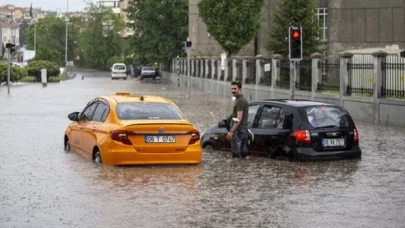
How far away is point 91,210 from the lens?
1174cm

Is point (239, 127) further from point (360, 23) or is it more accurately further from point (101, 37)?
point (101, 37)

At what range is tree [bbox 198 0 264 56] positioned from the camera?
61.2 metres

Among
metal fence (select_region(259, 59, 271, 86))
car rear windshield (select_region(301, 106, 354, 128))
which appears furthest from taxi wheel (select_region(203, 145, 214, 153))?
metal fence (select_region(259, 59, 271, 86))

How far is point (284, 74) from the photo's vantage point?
41.1 metres

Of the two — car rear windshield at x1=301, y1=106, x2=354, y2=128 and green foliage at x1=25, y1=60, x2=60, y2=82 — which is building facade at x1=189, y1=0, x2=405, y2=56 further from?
car rear windshield at x1=301, y1=106, x2=354, y2=128

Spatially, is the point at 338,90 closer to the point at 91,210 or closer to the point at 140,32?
the point at 91,210

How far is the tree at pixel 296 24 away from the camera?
161 feet

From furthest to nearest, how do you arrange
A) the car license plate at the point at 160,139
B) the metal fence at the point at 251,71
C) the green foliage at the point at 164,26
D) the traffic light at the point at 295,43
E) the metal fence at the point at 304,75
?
1. the green foliage at the point at 164,26
2. the metal fence at the point at 251,71
3. the metal fence at the point at 304,75
4. the traffic light at the point at 295,43
5. the car license plate at the point at 160,139

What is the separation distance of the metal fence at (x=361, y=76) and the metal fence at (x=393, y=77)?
0.61 meters

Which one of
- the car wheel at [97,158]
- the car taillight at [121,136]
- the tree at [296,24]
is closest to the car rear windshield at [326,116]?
the car taillight at [121,136]

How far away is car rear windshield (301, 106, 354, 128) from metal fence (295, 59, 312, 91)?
18.2m

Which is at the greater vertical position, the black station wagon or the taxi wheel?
the black station wagon

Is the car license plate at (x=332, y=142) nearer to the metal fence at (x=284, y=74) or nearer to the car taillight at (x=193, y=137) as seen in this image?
the car taillight at (x=193, y=137)

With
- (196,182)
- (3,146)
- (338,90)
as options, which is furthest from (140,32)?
(196,182)
